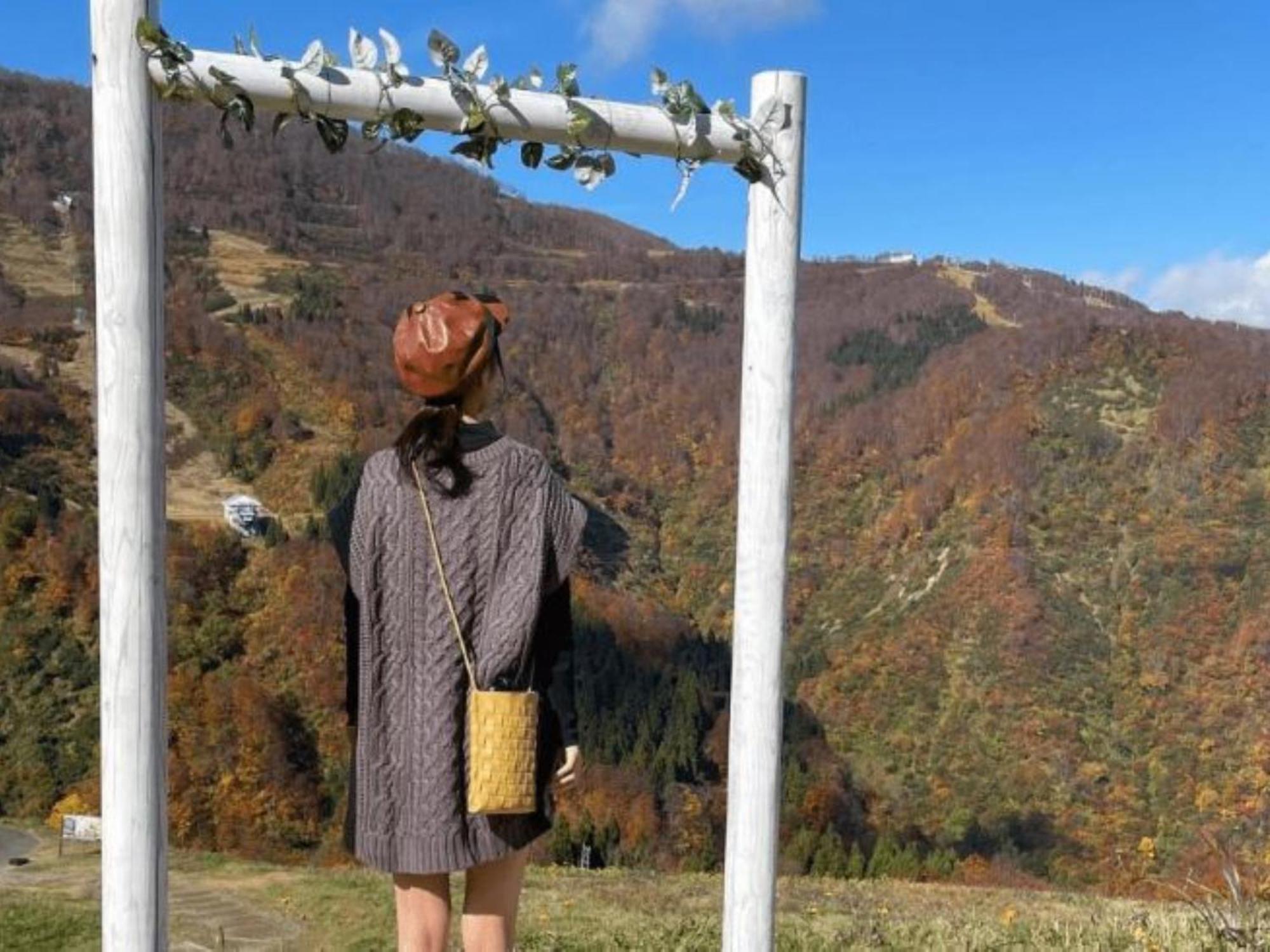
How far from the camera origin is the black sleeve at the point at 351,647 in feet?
7.48

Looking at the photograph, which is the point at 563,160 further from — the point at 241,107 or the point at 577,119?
the point at 241,107

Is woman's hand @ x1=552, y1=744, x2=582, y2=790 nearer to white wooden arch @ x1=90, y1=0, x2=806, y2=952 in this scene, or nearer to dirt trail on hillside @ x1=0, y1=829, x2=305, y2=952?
white wooden arch @ x1=90, y1=0, x2=806, y2=952

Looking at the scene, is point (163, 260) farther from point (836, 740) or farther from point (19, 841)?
point (836, 740)

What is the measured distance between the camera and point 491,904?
226 centimetres

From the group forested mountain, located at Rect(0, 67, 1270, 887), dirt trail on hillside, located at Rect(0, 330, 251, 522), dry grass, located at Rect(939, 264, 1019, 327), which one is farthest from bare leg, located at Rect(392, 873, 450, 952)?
dry grass, located at Rect(939, 264, 1019, 327)

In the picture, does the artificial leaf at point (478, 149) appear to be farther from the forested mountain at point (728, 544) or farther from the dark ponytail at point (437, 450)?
the forested mountain at point (728, 544)

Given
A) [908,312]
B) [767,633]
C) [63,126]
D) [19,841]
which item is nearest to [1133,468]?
[908,312]

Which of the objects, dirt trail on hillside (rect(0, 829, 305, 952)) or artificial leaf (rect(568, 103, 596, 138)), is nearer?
artificial leaf (rect(568, 103, 596, 138))

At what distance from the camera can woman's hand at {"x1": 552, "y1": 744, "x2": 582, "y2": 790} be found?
7.48 ft

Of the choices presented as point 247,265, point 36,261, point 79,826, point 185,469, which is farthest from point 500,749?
point 247,265

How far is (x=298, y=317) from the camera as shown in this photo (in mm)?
48906

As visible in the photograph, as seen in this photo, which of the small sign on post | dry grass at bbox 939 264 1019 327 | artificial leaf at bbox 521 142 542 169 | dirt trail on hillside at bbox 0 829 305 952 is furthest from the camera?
dry grass at bbox 939 264 1019 327

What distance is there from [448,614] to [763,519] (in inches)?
29.9

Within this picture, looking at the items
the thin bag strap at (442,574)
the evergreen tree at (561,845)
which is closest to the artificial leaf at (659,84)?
the thin bag strap at (442,574)
